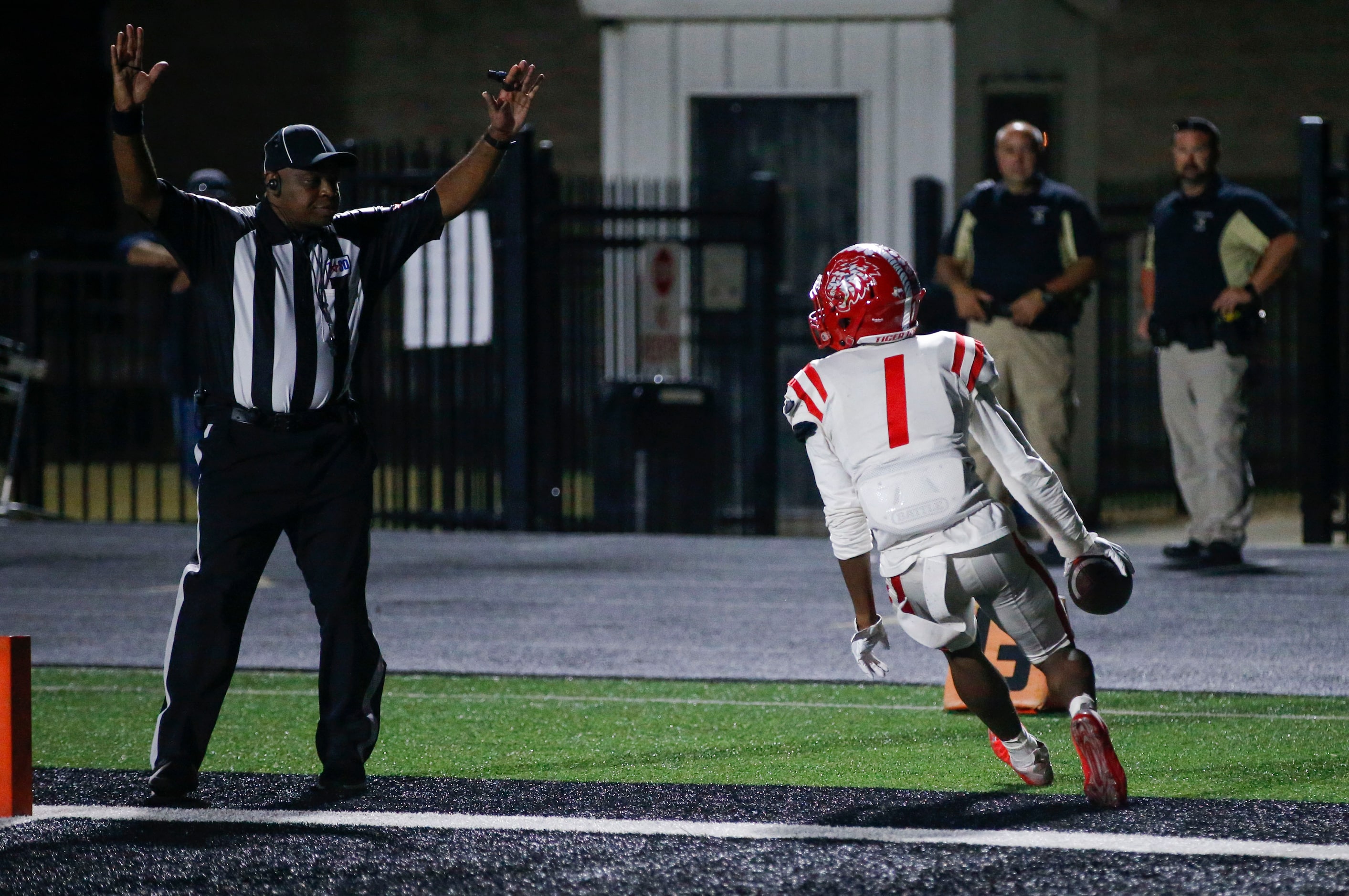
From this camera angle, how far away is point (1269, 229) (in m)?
9.95

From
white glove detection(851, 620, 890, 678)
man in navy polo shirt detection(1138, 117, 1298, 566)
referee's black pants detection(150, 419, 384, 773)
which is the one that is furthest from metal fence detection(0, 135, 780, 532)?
white glove detection(851, 620, 890, 678)

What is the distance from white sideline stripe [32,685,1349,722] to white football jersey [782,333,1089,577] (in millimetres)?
1654

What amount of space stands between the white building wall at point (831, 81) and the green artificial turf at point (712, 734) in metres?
7.44

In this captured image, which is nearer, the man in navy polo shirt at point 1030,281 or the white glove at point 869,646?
the white glove at point 869,646

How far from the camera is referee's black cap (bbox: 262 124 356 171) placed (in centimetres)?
539

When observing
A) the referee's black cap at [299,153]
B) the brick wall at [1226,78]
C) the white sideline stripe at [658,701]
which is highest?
the brick wall at [1226,78]

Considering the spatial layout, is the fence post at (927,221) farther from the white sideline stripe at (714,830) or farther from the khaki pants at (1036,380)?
the white sideline stripe at (714,830)

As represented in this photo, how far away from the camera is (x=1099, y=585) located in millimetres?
5016

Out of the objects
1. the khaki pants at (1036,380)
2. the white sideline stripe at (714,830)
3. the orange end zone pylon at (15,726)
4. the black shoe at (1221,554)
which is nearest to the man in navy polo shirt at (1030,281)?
the khaki pants at (1036,380)

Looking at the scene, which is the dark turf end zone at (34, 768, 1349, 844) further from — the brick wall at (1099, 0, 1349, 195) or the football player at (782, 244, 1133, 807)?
the brick wall at (1099, 0, 1349, 195)

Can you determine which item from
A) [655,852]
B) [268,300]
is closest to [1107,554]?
[655,852]

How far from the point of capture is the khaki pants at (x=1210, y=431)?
392 inches

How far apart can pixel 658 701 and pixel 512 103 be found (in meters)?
2.41

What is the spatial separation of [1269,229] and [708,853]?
6.42m
